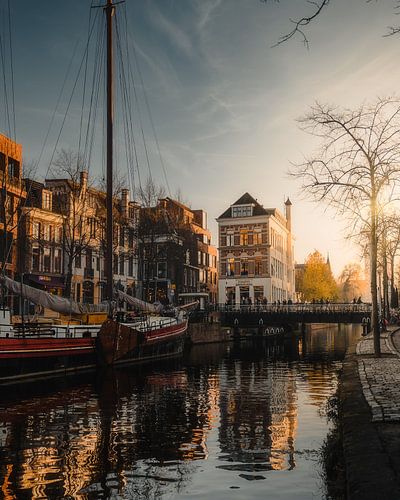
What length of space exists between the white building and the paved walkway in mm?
53181

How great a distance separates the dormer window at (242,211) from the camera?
8081 cm

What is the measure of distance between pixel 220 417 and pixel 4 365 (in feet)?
40.5

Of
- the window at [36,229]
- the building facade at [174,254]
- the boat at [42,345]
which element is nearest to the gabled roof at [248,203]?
the building facade at [174,254]

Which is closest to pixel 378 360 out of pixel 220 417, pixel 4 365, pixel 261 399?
pixel 261 399

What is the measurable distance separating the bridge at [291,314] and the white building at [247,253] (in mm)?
15662

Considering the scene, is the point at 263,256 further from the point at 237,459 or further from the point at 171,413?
the point at 237,459

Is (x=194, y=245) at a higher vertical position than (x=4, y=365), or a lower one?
higher

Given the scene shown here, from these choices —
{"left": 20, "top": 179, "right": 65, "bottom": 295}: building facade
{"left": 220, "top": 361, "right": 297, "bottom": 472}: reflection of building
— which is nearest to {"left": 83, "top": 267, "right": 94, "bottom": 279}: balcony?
{"left": 20, "top": 179, "right": 65, "bottom": 295}: building facade

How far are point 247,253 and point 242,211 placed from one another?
6.14 metres

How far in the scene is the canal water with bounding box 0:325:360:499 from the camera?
31.1ft

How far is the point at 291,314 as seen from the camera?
56.7m

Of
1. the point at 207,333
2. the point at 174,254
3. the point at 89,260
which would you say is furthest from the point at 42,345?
the point at 174,254

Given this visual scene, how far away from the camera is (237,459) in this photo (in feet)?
36.9

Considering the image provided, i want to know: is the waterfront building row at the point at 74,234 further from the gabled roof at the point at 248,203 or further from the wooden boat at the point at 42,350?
the gabled roof at the point at 248,203
